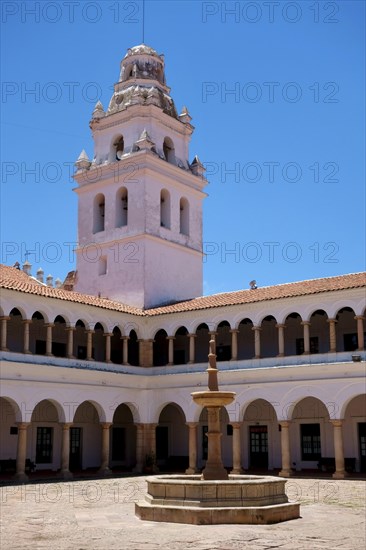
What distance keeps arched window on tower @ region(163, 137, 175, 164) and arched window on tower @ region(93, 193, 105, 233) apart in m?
3.75

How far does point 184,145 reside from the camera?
35.9m

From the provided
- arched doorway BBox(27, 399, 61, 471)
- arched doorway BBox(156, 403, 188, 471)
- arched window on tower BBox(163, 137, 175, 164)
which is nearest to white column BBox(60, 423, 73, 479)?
arched doorway BBox(27, 399, 61, 471)

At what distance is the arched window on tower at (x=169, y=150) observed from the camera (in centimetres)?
3503

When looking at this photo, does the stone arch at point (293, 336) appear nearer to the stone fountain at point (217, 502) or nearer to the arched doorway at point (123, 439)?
the arched doorway at point (123, 439)

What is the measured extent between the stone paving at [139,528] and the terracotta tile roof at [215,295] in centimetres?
846

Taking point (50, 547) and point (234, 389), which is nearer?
point (50, 547)

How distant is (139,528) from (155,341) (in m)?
Answer: 19.5

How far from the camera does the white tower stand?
32406mm

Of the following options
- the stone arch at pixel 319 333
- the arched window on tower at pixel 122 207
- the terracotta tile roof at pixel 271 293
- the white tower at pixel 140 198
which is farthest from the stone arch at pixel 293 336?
the arched window on tower at pixel 122 207

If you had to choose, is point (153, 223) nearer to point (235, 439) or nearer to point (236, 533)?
point (235, 439)

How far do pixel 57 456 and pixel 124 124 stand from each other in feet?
50.7

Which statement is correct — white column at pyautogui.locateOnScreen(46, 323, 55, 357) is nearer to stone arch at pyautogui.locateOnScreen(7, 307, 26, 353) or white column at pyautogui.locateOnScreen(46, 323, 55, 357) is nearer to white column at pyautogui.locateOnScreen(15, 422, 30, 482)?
stone arch at pyautogui.locateOnScreen(7, 307, 26, 353)

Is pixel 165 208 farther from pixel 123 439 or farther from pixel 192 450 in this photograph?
pixel 192 450

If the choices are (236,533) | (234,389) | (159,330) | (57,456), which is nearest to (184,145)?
(159,330)
